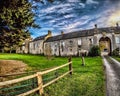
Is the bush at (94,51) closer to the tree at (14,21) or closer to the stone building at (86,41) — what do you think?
the stone building at (86,41)

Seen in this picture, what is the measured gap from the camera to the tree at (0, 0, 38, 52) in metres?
12.6

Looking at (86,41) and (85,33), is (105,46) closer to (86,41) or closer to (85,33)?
(86,41)

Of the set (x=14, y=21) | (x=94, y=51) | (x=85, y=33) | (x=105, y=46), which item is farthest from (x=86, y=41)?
(x=14, y=21)

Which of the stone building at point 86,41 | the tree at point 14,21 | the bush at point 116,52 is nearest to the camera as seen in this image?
the tree at point 14,21

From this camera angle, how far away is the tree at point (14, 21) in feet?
41.2

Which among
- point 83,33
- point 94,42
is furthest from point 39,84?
point 83,33

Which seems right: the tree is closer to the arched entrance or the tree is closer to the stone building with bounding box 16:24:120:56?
the stone building with bounding box 16:24:120:56

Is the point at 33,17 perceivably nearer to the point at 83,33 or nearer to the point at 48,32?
the point at 83,33

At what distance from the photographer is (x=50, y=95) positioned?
8781 mm

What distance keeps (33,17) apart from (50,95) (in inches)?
315

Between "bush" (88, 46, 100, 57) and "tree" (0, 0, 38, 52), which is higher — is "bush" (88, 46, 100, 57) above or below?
below

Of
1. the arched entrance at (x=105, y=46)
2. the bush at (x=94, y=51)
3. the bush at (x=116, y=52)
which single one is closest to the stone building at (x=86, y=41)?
the arched entrance at (x=105, y=46)

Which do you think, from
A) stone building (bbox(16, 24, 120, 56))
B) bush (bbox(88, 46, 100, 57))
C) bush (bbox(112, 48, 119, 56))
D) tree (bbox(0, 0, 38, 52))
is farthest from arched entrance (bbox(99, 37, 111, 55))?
tree (bbox(0, 0, 38, 52))

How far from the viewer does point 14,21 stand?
13.4 m
